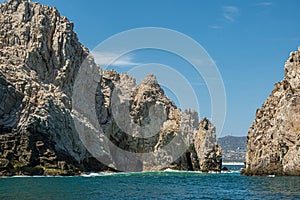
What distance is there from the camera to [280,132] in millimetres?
111438

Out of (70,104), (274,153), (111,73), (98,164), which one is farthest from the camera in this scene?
(111,73)

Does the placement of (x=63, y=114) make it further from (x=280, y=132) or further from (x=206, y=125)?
(x=206, y=125)

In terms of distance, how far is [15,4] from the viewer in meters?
157

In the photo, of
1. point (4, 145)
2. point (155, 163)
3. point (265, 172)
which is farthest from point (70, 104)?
point (265, 172)

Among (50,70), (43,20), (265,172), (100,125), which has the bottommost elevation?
(265,172)

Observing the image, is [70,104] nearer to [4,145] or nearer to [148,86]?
[4,145]

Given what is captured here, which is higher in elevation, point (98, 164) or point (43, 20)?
point (43, 20)

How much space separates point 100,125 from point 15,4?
52128mm

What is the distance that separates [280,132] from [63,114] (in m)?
61.1

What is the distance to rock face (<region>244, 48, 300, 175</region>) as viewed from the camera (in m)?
108

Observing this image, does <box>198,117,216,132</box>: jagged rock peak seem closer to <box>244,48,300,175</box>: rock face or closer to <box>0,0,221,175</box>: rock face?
<box>0,0,221,175</box>: rock face

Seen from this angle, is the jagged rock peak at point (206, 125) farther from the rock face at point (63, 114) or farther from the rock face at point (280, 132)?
the rock face at point (280, 132)

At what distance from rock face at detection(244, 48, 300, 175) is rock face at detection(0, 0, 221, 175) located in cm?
5032

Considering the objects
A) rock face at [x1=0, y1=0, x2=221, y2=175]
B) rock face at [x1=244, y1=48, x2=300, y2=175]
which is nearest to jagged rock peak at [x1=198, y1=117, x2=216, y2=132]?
rock face at [x1=0, y1=0, x2=221, y2=175]
